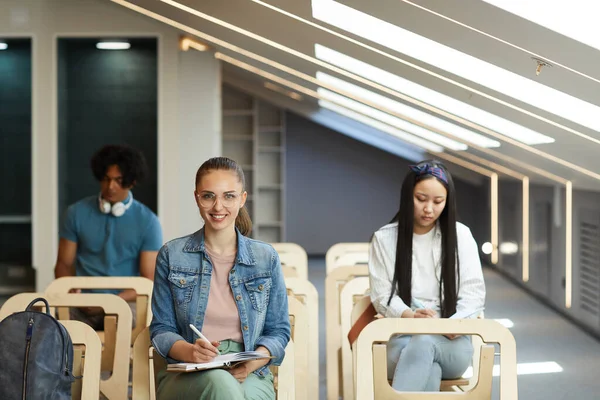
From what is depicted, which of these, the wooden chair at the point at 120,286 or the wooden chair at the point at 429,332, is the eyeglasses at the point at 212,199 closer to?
the wooden chair at the point at 429,332

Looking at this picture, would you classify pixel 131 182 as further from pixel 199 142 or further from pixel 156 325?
pixel 199 142

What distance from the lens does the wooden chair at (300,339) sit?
11.0 ft

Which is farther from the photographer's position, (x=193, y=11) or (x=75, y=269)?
(x=193, y=11)

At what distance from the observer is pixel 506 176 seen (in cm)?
964

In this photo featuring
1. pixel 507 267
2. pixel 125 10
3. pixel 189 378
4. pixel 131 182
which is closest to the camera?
pixel 189 378

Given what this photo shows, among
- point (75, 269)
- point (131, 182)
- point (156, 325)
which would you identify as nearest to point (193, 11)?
point (131, 182)

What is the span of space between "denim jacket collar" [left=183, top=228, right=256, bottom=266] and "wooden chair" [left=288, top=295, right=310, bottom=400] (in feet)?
1.43

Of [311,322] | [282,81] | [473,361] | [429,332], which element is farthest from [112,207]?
[282,81]

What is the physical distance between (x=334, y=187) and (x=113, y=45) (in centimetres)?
726

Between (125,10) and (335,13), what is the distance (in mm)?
3420

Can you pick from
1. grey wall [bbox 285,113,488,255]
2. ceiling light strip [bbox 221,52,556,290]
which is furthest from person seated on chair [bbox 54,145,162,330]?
grey wall [bbox 285,113,488,255]

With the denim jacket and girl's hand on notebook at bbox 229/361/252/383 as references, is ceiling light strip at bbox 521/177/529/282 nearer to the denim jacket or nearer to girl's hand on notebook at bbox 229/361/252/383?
the denim jacket

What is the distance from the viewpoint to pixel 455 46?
371 cm

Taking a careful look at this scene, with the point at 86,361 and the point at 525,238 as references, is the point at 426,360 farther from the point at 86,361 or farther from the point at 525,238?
the point at 525,238
